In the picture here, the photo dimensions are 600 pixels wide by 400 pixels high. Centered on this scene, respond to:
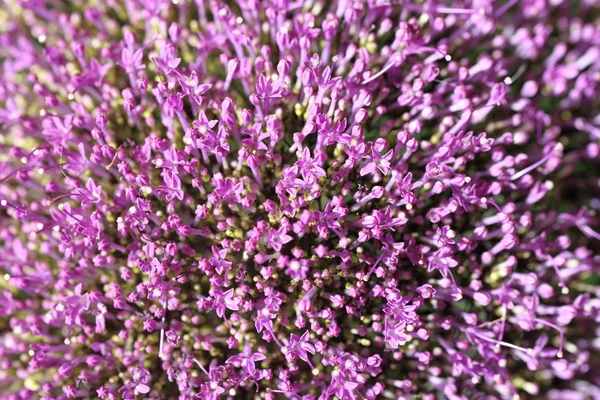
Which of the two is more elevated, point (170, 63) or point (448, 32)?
point (170, 63)

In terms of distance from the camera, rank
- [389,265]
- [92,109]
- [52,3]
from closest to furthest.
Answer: [389,265] → [92,109] → [52,3]

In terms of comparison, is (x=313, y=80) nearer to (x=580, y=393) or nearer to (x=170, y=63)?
(x=170, y=63)

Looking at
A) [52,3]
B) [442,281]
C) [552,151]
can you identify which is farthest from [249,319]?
[52,3]

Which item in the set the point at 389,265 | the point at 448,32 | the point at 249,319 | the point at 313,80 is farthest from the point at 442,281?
the point at 448,32

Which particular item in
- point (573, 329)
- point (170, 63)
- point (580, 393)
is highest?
point (170, 63)

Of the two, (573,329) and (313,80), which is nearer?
(313,80)

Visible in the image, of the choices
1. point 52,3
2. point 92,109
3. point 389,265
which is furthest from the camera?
point 52,3

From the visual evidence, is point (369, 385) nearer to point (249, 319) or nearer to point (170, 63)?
point (249, 319)
